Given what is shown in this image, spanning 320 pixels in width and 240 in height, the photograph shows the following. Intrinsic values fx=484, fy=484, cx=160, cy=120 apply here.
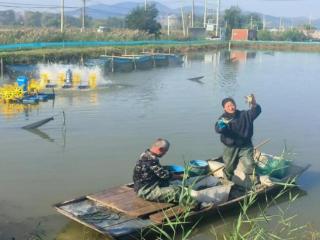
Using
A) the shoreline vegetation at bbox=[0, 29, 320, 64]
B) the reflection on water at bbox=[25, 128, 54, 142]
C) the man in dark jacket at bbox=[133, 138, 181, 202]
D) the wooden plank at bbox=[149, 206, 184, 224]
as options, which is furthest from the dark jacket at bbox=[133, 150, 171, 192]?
the shoreline vegetation at bbox=[0, 29, 320, 64]

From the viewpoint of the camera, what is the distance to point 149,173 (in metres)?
7.92

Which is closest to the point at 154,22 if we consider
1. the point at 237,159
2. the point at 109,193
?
the point at 237,159

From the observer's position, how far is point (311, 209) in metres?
9.73

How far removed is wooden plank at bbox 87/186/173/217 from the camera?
25.4ft

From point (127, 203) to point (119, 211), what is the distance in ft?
0.78

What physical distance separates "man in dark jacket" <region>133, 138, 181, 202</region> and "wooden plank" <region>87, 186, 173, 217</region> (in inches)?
4.7

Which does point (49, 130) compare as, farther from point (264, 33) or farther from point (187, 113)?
point (264, 33)

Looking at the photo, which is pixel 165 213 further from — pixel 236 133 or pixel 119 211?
pixel 236 133

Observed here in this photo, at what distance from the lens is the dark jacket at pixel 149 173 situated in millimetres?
7867

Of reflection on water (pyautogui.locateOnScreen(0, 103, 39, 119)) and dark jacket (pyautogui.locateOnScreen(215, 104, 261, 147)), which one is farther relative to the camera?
reflection on water (pyautogui.locateOnScreen(0, 103, 39, 119))

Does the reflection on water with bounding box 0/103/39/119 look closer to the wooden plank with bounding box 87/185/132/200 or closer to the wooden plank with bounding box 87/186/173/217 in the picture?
the wooden plank with bounding box 87/185/132/200

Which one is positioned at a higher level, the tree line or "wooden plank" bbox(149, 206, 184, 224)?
the tree line

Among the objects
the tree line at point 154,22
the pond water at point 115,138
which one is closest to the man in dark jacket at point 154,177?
the pond water at point 115,138

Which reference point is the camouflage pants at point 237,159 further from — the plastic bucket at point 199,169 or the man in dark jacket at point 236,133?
the plastic bucket at point 199,169
